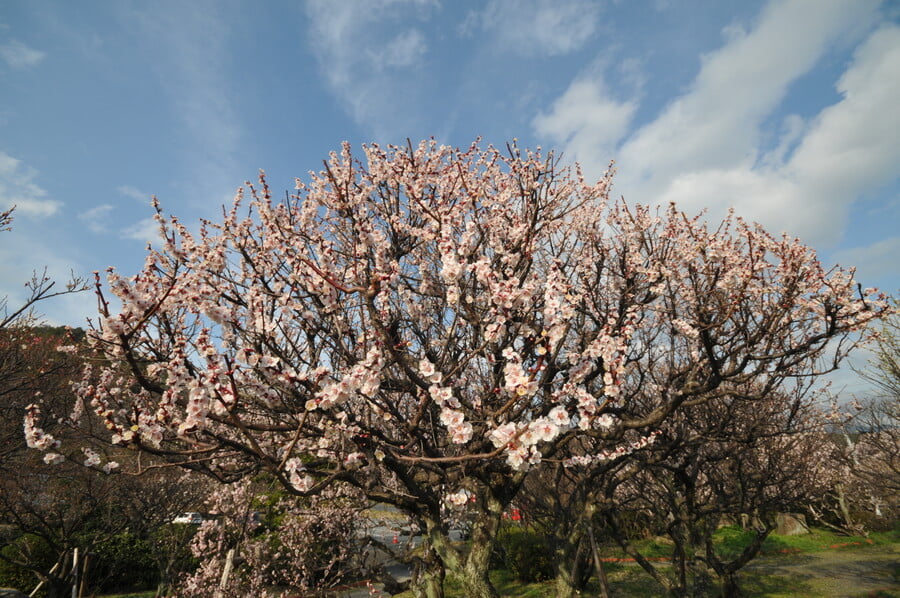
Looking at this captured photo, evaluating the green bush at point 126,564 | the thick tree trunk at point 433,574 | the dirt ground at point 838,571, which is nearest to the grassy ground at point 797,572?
the dirt ground at point 838,571

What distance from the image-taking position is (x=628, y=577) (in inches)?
513

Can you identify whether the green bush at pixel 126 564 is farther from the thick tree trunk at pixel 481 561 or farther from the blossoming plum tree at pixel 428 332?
the thick tree trunk at pixel 481 561

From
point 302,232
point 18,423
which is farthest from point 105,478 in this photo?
point 302,232

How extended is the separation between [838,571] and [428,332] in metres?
16.3

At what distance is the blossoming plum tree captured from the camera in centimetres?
363

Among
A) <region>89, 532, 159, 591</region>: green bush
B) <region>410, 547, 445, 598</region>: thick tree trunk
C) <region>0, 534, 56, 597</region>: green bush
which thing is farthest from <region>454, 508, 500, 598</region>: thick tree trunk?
<region>0, 534, 56, 597</region>: green bush

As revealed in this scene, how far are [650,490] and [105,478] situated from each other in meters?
12.1

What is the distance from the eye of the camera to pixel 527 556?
13219mm

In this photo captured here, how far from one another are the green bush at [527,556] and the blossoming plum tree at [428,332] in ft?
19.4

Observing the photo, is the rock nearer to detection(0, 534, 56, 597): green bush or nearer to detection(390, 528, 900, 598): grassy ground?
detection(390, 528, 900, 598): grassy ground

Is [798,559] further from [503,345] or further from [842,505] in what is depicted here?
[503,345]

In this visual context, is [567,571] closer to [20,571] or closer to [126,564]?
[126,564]

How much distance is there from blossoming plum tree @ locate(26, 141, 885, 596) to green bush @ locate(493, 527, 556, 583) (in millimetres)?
5928

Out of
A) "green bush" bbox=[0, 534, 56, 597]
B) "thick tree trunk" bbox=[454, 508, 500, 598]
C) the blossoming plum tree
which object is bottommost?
"green bush" bbox=[0, 534, 56, 597]
